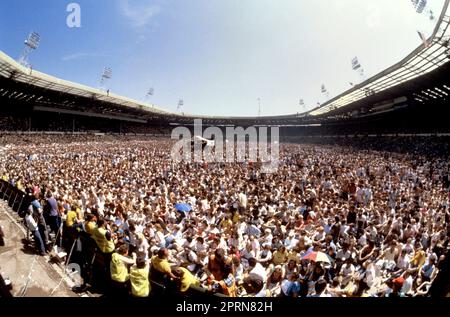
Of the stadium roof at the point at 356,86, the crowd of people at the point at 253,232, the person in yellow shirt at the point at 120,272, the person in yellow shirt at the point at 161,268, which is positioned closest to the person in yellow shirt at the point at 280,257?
the crowd of people at the point at 253,232

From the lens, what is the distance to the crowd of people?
5938 mm

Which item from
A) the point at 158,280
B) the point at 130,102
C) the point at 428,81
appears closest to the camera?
the point at 158,280

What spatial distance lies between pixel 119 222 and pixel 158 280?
4.38 m

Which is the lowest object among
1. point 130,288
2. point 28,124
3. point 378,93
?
point 130,288

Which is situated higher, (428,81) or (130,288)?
(428,81)

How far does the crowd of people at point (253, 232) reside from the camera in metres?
5.94

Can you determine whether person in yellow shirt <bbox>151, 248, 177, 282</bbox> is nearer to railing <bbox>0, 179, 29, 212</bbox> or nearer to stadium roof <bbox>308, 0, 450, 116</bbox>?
railing <bbox>0, 179, 29, 212</bbox>

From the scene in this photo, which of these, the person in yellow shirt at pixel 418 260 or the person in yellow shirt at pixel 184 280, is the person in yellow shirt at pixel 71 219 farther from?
the person in yellow shirt at pixel 418 260

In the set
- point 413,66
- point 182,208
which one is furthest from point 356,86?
point 182,208

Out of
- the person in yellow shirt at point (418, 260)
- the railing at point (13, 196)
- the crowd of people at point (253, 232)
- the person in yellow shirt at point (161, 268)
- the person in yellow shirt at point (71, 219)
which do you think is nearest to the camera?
the person in yellow shirt at point (161, 268)

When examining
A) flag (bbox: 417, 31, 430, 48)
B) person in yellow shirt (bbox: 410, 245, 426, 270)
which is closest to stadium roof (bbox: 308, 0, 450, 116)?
flag (bbox: 417, 31, 430, 48)
